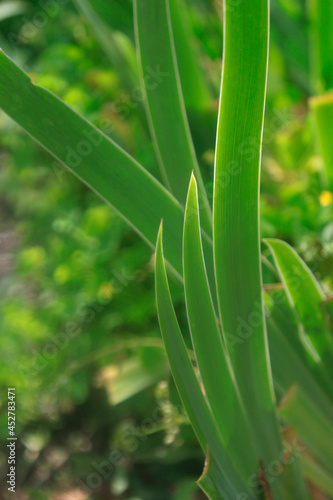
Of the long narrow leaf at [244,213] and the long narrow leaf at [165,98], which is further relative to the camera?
the long narrow leaf at [165,98]

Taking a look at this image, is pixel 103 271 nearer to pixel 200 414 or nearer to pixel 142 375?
pixel 142 375

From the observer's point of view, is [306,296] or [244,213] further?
[306,296]

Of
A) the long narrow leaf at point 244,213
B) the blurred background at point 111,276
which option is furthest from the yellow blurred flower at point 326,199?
the long narrow leaf at point 244,213

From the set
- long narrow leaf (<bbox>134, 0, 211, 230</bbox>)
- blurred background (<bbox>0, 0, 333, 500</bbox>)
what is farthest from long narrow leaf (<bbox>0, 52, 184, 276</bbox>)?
blurred background (<bbox>0, 0, 333, 500</bbox>)

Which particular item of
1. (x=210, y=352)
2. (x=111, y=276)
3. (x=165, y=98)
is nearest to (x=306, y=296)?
(x=210, y=352)

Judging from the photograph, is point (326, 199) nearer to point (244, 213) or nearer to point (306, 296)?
point (306, 296)

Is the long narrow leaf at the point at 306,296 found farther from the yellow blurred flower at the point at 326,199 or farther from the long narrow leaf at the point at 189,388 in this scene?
the yellow blurred flower at the point at 326,199

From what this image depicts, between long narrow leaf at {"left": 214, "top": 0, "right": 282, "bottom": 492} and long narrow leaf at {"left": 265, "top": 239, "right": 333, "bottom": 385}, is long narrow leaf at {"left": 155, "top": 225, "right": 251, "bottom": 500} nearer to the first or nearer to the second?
long narrow leaf at {"left": 214, "top": 0, "right": 282, "bottom": 492}
